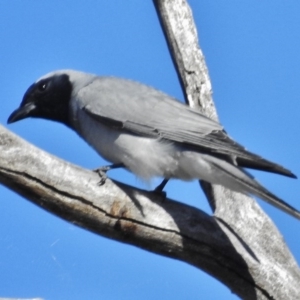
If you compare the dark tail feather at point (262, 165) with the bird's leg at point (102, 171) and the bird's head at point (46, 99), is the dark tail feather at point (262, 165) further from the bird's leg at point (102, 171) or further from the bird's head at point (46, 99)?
the bird's head at point (46, 99)

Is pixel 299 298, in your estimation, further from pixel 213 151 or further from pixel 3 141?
pixel 3 141

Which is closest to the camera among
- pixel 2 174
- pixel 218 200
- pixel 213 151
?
pixel 2 174

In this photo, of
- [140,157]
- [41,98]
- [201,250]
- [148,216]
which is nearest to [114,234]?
[148,216]

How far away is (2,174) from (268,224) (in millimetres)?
1889

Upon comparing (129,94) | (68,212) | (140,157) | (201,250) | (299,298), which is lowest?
(299,298)

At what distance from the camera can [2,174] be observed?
404 centimetres

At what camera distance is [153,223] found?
4.28 metres

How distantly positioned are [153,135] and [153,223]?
0.91m

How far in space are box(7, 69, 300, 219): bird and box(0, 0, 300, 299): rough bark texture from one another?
0.35 metres

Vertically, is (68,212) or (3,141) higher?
(3,141)

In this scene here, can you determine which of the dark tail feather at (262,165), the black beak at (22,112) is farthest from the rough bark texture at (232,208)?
the black beak at (22,112)

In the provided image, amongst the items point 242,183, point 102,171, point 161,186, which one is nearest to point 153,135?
point 161,186

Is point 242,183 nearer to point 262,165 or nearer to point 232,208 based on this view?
point 262,165

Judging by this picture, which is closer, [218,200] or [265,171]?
[265,171]
